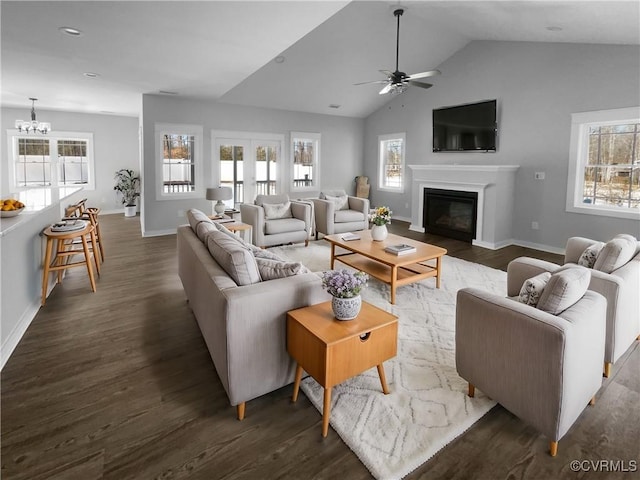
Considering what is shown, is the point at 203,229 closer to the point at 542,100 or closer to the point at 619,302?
the point at 619,302

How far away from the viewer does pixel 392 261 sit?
3842 millimetres

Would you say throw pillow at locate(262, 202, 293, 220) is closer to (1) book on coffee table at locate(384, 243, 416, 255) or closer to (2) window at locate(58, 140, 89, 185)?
(1) book on coffee table at locate(384, 243, 416, 255)

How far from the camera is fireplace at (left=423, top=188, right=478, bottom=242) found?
260 inches

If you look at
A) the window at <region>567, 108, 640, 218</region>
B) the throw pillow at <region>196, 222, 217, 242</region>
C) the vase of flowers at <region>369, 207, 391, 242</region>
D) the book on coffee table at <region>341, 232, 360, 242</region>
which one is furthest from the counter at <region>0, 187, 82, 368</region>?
the window at <region>567, 108, 640, 218</region>

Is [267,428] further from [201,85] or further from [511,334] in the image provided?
[201,85]

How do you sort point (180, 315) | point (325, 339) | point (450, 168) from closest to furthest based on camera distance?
point (325, 339), point (180, 315), point (450, 168)

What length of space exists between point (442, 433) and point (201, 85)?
19.2 feet

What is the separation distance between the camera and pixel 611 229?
5.30 m

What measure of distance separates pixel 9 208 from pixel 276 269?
2.43 meters

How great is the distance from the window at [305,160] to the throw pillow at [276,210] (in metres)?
2.57

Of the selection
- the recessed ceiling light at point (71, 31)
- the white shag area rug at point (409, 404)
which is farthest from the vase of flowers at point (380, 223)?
the recessed ceiling light at point (71, 31)

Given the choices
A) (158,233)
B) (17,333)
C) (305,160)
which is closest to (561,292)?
(17,333)

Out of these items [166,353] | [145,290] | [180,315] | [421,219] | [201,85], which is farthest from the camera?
[421,219]

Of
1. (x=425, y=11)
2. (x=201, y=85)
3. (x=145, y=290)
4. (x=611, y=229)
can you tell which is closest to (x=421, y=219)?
(x=611, y=229)
